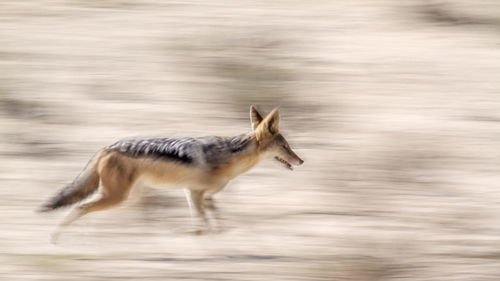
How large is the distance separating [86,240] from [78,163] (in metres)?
1.80

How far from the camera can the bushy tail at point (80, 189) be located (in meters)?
8.27

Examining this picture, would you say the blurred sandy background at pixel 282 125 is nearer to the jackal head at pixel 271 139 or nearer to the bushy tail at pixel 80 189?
the bushy tail at pixel 80 189

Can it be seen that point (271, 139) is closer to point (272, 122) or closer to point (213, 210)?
point (272, 122)

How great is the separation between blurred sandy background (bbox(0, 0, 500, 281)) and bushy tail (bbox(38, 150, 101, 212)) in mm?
331

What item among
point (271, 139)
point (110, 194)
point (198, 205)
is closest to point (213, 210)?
point (198, 205)

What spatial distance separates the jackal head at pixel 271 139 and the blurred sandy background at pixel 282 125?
69 centimetres

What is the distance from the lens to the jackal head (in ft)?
28.0

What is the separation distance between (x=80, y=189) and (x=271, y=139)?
144 centimetres

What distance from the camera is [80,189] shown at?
8297mm

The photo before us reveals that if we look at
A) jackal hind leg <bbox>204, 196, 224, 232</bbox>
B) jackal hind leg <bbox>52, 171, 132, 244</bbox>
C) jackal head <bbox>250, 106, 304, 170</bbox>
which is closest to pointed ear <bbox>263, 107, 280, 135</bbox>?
jackal head <bbox>250, 106, 304, 170</bbox>

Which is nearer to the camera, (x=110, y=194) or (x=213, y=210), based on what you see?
(x=110, y=194)

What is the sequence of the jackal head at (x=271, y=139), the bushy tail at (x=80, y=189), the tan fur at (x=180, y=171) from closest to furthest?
the tan fur at (x=180, y=171)
the bushy tail at (x=80, y=189)
the jackal head at (x=271, y=139)

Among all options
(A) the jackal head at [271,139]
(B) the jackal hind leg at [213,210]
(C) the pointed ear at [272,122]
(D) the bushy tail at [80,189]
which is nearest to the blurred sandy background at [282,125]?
(B) the jackal hind leg at [213,210]

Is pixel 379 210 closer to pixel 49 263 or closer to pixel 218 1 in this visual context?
pixel 49 263
